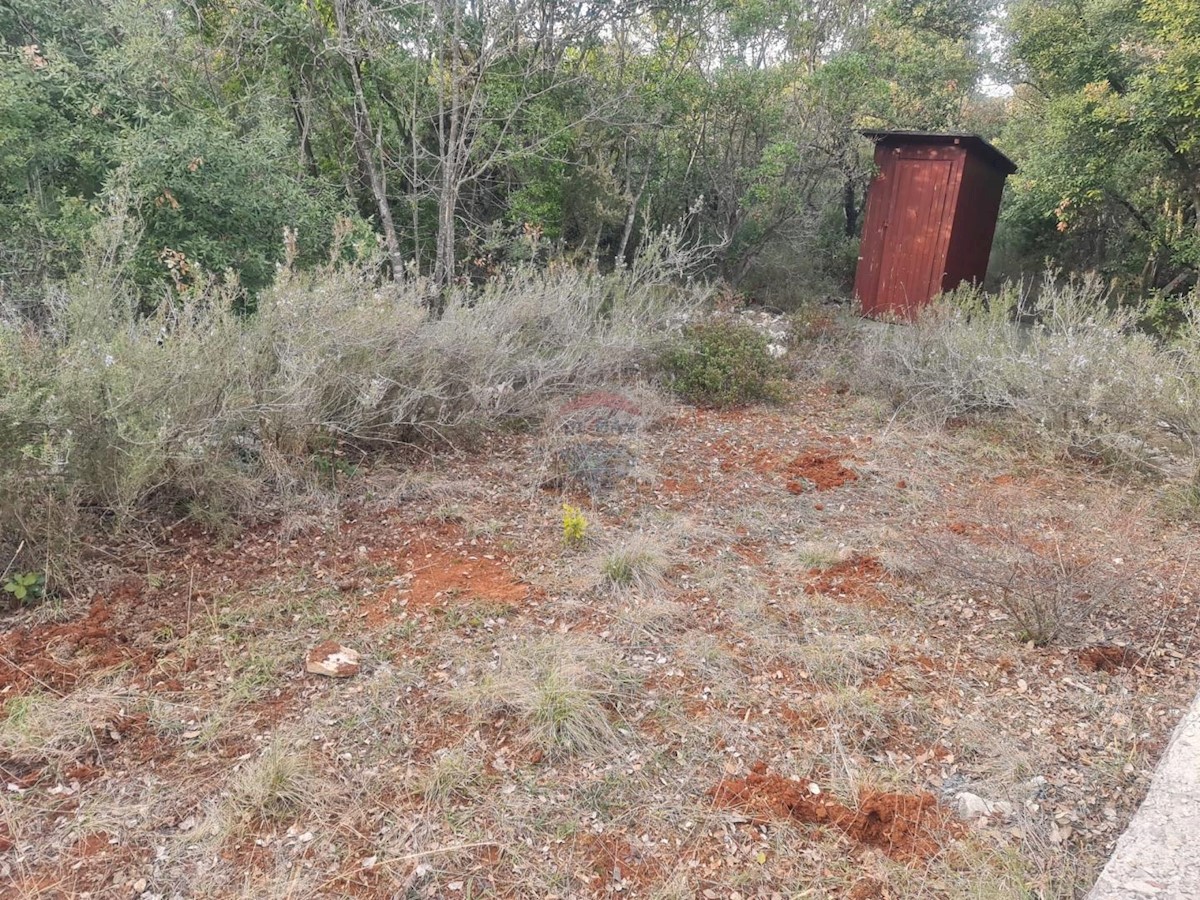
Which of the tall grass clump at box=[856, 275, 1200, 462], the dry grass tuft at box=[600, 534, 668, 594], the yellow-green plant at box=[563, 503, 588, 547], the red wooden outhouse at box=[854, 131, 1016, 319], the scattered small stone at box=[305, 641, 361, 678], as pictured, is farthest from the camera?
the red wooden outhouse at box=[854, 131, 1016, 319]

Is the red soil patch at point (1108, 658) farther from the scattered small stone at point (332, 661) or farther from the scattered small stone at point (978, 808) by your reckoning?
the scattered small stone at point (332, 661)

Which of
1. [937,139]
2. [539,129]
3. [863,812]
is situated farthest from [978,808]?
[937,139]

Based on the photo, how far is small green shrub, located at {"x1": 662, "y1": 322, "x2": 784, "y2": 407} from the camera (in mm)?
5766

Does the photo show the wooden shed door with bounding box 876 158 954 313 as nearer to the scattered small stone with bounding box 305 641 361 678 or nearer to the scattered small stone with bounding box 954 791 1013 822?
the scattered small stone with bounding box 954 791 1013 822

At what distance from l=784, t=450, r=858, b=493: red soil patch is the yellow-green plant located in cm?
147

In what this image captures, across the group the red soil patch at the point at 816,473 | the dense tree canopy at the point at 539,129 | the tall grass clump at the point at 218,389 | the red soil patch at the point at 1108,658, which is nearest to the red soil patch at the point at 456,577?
the tall grass clump at the point at 218,389

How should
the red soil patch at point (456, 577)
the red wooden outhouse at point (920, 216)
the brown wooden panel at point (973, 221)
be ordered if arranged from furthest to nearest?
the brown wooden panel at point (973, 221), the red wooden outhouse at point (920, 216), the red soil patch at point (456, 577)

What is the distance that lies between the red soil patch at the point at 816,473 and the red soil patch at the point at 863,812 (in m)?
2.33

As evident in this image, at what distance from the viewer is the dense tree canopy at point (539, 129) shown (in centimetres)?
471

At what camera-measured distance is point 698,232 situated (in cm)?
885

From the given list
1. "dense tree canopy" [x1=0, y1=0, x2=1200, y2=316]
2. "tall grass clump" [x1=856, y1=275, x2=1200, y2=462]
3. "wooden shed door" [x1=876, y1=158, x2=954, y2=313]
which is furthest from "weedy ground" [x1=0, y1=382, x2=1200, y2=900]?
"wooden shed door" [x1=876, y1=158, x2=954, y2=313]

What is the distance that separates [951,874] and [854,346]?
6.18 meters

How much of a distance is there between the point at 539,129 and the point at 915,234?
15.0 ft

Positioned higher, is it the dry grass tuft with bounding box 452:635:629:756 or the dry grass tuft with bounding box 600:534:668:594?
the dry grass tuft with bounding box 600:534:668:594
